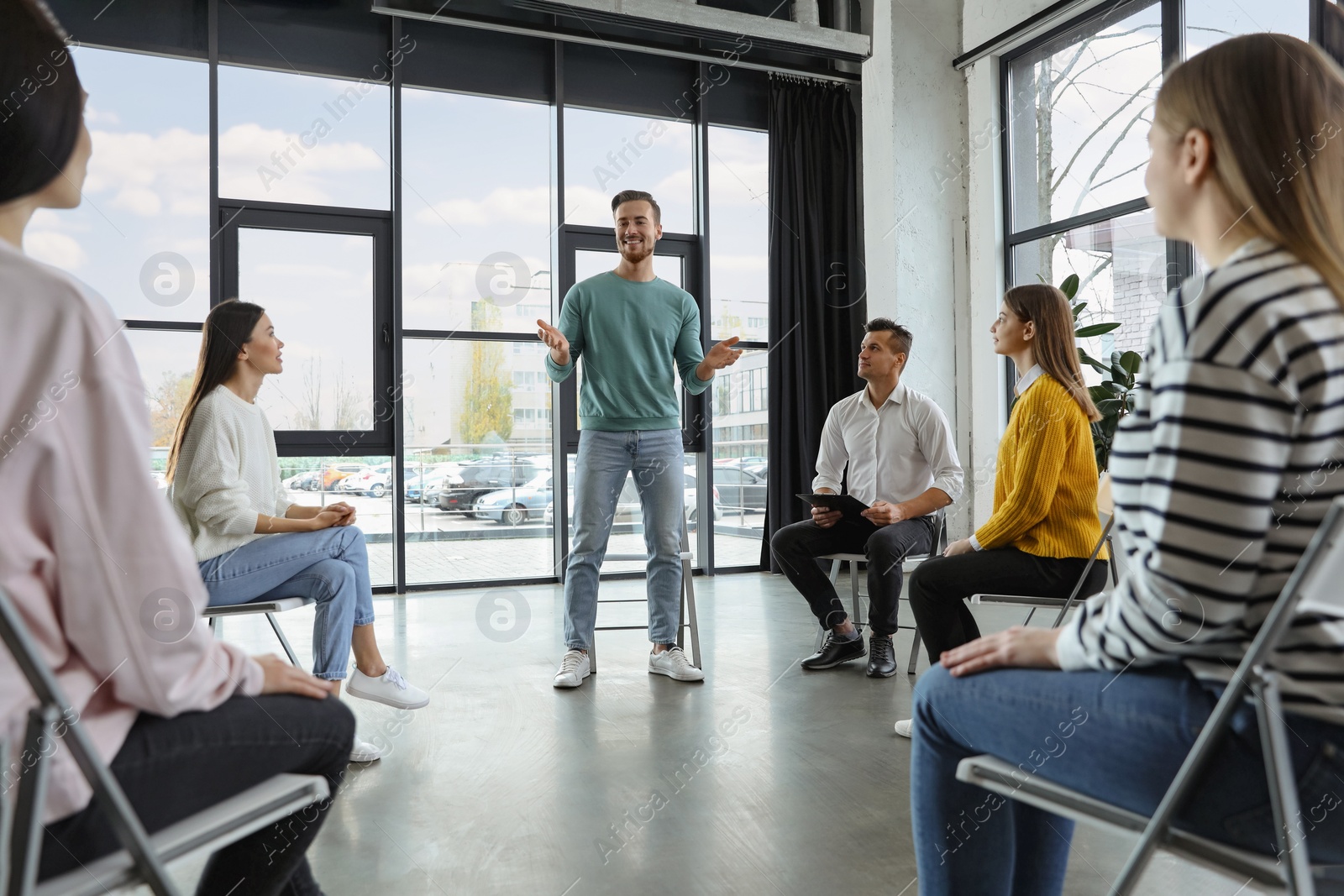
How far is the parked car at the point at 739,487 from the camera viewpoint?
5.89 metres

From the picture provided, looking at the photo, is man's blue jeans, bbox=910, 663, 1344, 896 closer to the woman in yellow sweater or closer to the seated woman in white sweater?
the woman in yellow sweater

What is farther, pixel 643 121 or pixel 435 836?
pixel 643 121

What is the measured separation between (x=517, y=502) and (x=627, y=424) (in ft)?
8.33

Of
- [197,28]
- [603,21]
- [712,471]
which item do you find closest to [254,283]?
[197,28]

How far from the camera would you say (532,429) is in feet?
17.9

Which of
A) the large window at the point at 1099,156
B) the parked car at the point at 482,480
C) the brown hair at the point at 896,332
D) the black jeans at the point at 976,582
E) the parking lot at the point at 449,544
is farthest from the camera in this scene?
the parked car at the point at 482,480

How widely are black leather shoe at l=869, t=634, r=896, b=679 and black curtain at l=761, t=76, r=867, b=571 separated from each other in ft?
8.57

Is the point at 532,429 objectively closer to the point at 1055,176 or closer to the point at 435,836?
the point at 1055,176

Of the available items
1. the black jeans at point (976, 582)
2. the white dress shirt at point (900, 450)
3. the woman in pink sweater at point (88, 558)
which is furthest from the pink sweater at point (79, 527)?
the white dress shirt at point (900, 450)

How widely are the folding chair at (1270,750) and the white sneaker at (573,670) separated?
2.18 meters

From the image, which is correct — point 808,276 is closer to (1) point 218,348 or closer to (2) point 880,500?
(2) point 880,500

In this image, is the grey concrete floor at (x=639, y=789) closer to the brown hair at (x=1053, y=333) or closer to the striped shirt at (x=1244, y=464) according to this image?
the striped shirt at (x=1244, y=464)

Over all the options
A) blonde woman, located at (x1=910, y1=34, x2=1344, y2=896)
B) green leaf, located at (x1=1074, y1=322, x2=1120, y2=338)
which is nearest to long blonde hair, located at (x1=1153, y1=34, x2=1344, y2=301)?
blonde woman, located at (x1=910, y1=34, x2=1344, y2=896)

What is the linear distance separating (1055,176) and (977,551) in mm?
3542
